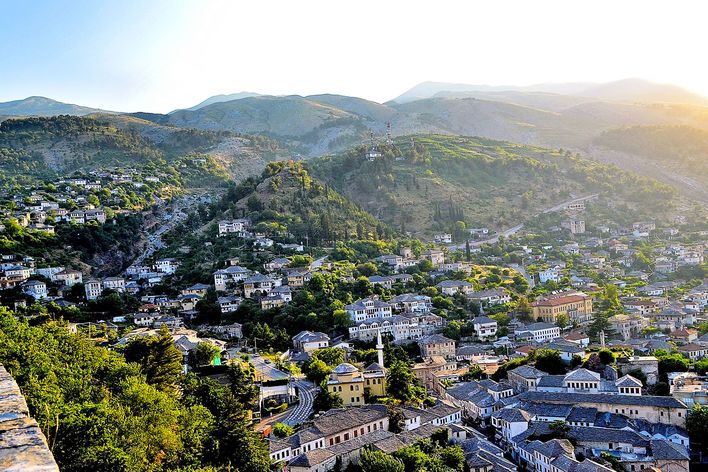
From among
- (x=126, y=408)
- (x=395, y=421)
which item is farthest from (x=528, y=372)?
(x=126, y=408)

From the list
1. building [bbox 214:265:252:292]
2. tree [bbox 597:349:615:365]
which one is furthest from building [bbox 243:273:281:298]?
tree [bbox 597:349:615:365]

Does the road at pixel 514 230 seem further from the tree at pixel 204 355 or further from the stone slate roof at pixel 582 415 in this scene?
the tree at pixel 204 355

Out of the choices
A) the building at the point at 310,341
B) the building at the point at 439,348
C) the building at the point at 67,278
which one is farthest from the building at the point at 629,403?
the building at the point at 67,278

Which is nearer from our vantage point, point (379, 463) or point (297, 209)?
point (379, 463)

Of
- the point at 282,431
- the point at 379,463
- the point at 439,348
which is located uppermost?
the point at 379,463

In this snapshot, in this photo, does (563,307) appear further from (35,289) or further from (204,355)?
(35,289)

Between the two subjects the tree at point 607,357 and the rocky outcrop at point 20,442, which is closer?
the rocky outcrop at point 20,442

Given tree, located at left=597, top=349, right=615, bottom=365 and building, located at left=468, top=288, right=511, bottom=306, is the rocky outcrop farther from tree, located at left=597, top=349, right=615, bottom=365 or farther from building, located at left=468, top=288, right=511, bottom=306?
building, located at left=468, top=288, right=511, bottom=306
